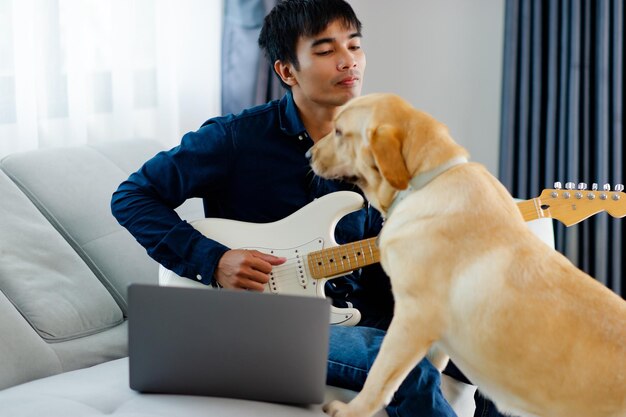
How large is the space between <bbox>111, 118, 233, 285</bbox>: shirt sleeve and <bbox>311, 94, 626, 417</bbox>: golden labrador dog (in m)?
0.57

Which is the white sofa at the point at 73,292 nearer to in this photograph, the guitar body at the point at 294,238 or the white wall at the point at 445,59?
the guitar body at the point at 294,238

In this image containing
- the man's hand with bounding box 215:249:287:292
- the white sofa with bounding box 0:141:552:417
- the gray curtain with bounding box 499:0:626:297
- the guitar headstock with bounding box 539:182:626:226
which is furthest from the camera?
the gray curtain with bounding box 499:0:626:297

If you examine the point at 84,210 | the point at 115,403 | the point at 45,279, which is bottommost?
the point at 115,403

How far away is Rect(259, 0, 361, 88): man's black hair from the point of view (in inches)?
83.0

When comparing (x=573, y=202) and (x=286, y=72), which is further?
(x=286, y=72)

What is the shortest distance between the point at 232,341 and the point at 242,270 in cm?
41

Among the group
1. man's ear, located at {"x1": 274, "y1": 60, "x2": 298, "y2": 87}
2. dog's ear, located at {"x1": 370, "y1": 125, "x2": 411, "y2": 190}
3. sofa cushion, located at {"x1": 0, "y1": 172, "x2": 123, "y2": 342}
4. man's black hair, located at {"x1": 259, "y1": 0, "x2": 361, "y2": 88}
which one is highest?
man's black hair, located at {"x1": 259, "y1": 0, "x2": 361, "y2": 88}

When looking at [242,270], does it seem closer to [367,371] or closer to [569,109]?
[367,371]

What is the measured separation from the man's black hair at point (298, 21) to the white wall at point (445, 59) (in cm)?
150

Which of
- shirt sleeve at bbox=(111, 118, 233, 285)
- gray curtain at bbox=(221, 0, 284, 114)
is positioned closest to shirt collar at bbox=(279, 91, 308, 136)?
shirt sleeve at bbox=(111, 118, 233, 285)

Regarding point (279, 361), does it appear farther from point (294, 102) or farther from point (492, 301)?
point (294, 102)

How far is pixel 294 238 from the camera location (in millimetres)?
A: 2002

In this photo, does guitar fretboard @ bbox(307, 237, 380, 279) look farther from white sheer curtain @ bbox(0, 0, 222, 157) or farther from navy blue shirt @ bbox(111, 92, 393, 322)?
white sheer curtain @ bbox(0, 0, 222, 157)

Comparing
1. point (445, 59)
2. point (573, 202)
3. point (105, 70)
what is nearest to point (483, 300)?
point (573, 202)
